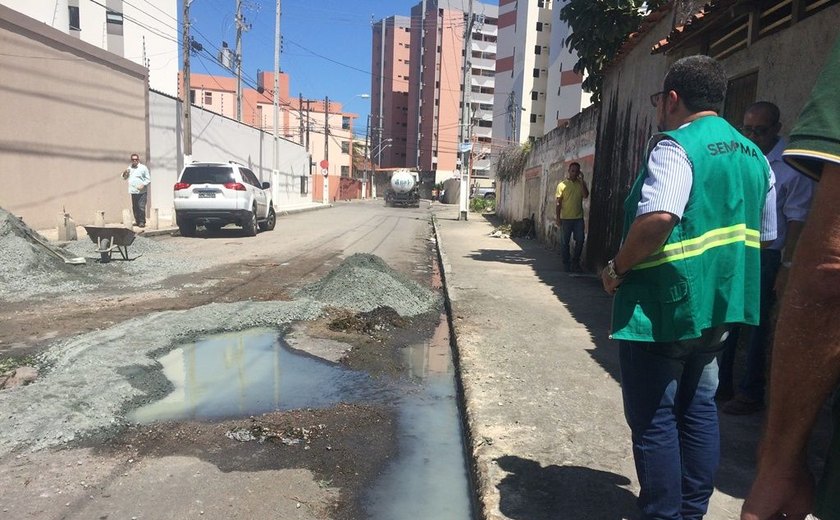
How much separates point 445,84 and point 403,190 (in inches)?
1771

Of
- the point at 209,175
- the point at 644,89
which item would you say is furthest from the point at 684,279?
the point at 209,175

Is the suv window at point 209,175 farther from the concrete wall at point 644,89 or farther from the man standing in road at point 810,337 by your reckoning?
the man standing in road at point 810,337

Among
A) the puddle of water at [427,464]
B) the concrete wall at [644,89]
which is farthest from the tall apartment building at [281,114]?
the puddle of water at [427,464]

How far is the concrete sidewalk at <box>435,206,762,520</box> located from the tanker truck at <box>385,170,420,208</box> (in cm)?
3460

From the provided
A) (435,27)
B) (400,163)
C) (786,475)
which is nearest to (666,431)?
(786,475)

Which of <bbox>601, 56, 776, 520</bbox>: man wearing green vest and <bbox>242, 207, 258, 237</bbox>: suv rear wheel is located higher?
<bbox>601, 56, 776, 520</bbox>: man wearing green vest

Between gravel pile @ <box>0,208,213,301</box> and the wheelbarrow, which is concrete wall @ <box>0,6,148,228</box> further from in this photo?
gravel pile @ <box>0,208,213,301</box>

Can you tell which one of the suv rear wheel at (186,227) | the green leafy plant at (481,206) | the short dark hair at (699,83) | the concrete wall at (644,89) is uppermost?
the concrete wall at (644,89)

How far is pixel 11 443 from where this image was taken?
3.25m

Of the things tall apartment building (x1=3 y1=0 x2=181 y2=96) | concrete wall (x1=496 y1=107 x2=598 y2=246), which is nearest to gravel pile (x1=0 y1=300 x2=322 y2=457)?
concrete wall (x1=496 y1=107 x2=598 y2=246)

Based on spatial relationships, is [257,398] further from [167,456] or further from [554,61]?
[554,61]

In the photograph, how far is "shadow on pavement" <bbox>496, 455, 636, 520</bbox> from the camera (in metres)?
2.67

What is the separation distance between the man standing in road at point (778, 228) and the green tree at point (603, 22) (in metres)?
5.18

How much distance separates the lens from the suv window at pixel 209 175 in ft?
46.5
